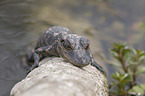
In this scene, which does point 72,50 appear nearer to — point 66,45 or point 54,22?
point 66,45

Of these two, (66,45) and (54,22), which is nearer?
(66,45)

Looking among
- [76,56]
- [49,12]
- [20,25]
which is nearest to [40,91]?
[76,56]

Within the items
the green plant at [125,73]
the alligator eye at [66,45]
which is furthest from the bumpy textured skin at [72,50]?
the green plant at [125,73]

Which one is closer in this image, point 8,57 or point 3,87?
point 3,87

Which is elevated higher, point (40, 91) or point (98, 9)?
point (98, 9)

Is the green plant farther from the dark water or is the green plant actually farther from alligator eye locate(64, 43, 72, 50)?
alligator eye locate(64, 43, 72, 50)

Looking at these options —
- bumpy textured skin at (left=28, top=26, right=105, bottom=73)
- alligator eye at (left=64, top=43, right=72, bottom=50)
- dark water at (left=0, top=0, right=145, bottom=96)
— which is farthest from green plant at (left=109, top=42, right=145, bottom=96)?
alligator eye at (left=64, top=43, right=72, bottom=50)

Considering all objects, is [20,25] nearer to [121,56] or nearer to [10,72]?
[10,72]

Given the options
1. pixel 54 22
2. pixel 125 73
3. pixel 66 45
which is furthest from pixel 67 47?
pixel 54 22
